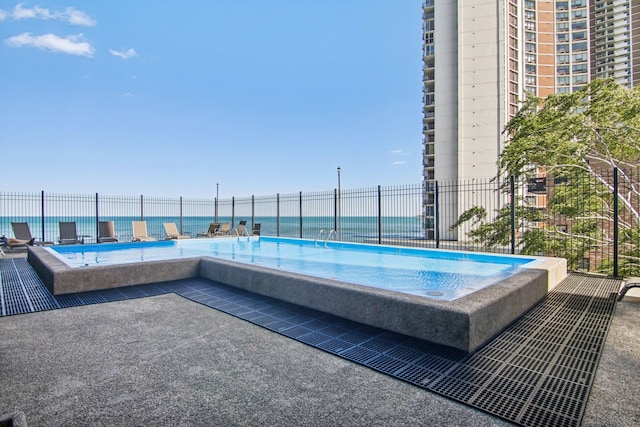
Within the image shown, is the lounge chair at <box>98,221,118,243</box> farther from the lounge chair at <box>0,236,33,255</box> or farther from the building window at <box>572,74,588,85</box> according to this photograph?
the building window at <box>572,74,588,85</box>

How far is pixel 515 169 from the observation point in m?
13.0

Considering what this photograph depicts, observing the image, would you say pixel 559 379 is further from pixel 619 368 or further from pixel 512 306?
pixel 512 306

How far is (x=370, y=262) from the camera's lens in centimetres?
683

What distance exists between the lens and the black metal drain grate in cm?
197

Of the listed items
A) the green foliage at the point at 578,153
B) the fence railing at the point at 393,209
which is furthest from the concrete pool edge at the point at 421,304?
the green foliage at the point at 578,153

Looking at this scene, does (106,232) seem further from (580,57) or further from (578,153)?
(580,57)

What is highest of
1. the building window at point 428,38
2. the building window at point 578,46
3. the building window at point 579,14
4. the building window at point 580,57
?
the building window at point 579,14

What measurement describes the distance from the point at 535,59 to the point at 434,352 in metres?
50.8

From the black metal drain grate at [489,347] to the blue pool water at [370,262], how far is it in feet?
2.24

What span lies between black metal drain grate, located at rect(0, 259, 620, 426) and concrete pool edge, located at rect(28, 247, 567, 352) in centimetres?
12

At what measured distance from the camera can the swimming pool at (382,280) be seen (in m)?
2.78

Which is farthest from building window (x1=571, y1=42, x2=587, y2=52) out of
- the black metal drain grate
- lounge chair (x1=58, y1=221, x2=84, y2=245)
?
lounge chair (x1=58, y1=221, x2=84, y2=245)

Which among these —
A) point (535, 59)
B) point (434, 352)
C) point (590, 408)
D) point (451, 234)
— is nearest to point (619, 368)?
point (590, 408)

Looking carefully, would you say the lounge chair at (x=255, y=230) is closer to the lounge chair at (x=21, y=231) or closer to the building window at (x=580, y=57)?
the lounge chair at (x=21, y=231)
